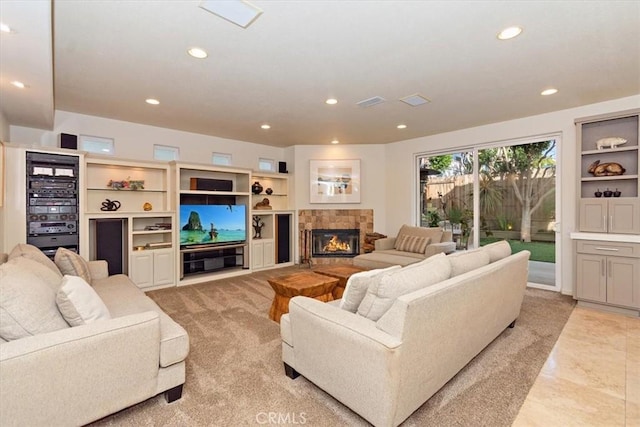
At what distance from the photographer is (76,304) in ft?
5.62

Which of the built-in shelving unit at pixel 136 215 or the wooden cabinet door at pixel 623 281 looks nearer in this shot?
the wooden cabinet door at pixel 623 281

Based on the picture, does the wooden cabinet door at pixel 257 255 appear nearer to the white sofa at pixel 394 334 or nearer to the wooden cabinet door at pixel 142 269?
the wooden cabinet door at pixel 142 269

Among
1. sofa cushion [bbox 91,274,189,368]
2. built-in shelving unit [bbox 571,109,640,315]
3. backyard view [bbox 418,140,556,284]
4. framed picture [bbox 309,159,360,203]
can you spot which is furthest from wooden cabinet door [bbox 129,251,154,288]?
built-in shelving unit [bbox 571,109,640,315]

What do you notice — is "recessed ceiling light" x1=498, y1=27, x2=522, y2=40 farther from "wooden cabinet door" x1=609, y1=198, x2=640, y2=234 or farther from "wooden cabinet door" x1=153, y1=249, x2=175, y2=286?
"wooden cabinet door" x1=153, y1=249, x2=175, y2=286

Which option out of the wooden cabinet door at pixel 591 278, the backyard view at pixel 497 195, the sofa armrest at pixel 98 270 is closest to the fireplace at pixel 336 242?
the backyard view at pixel 497 195

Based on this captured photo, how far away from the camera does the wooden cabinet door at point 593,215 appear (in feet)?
12.1

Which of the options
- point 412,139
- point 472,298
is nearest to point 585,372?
point 472,298

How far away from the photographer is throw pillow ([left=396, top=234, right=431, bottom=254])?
4.97 m

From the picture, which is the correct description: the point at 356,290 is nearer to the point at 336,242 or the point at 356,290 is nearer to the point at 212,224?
the point at 212,224

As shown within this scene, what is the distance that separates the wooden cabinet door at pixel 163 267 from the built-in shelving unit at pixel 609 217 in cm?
555

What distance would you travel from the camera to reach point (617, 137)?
12.9 feet

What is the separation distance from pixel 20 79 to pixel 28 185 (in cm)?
163

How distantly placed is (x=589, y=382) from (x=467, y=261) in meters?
1.17

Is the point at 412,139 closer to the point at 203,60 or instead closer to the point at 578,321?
the point at 578,321
